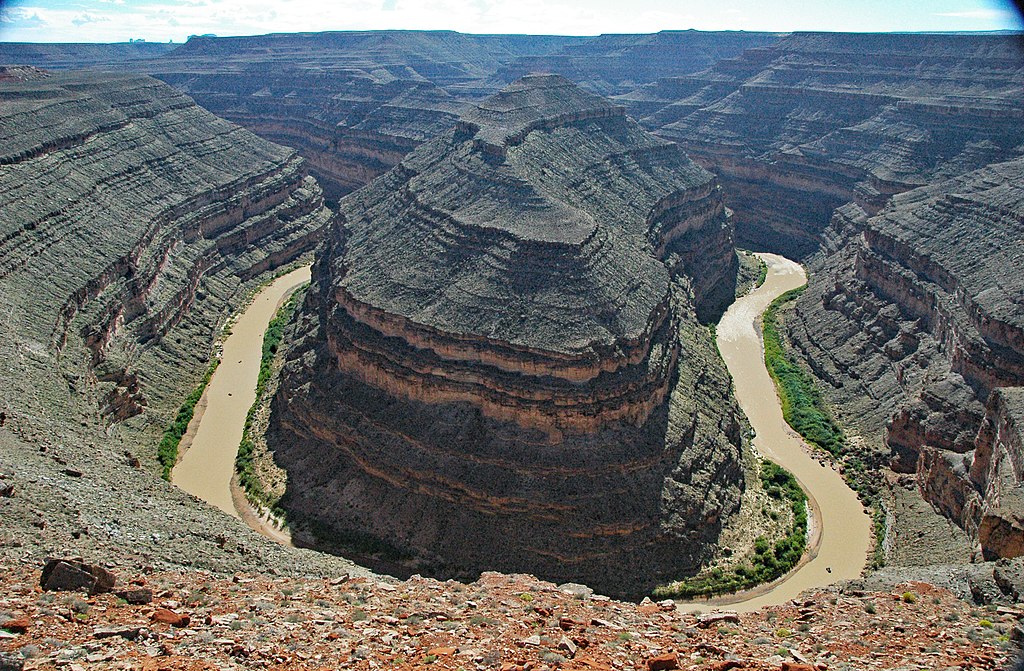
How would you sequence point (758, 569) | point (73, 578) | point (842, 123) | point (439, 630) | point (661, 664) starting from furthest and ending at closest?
1. point (842, 123)
2. point (758, 569)
3. point (439, 630)
4. point (73, 578)
5. point (661, 664)

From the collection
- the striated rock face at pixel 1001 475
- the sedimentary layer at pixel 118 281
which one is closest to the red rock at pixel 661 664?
the sedimentary layer at pixel 118 281

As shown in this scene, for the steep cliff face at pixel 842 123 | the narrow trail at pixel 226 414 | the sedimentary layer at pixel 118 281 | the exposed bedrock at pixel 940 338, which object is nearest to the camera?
the sedimentary layer at pixel 118 281

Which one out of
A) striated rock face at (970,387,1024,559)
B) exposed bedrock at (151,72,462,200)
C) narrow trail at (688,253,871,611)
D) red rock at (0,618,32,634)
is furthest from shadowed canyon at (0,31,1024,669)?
exposed bedrock at (151,72,462,200)

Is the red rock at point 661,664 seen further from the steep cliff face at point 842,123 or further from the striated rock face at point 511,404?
the steep cliff face at point 842,123

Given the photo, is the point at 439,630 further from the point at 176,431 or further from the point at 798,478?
the point at 176,431

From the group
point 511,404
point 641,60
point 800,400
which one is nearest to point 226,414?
point 511,404

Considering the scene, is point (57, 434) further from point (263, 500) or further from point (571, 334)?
point (571, 334)
